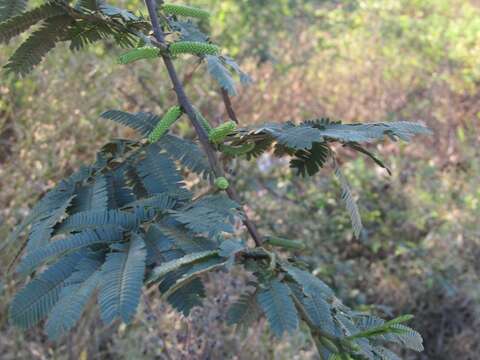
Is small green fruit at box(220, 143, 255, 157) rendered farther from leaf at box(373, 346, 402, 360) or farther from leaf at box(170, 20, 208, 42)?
leaf at box(373, 346, 402, 360)

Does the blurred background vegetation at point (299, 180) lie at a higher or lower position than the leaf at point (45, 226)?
lower

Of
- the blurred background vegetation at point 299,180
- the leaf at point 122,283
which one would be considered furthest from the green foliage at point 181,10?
the blurred background vegetation at point 299,180

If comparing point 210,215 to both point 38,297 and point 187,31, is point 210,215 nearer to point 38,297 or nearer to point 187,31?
point 38,297

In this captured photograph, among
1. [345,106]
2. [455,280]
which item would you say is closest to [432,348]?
[455,280]

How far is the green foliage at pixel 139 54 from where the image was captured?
1.20m

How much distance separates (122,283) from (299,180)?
3745 mm

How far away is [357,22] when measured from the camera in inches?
291

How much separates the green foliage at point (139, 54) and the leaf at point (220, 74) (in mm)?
116

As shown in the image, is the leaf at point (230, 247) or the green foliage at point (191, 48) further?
the green foliage at point (191, 48)

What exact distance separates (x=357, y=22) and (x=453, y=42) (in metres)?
1.13

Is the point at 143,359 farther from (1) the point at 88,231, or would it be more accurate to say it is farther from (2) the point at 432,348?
(1) the point at 88,231

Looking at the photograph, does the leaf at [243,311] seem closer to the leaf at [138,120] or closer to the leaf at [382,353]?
the leaf at [382,353]

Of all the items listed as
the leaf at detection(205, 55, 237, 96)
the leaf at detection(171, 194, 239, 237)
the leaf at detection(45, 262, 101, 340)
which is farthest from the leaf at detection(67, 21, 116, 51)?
the leaf at detection(45, 262, 101, 340)

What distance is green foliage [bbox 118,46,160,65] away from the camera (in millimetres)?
1200
